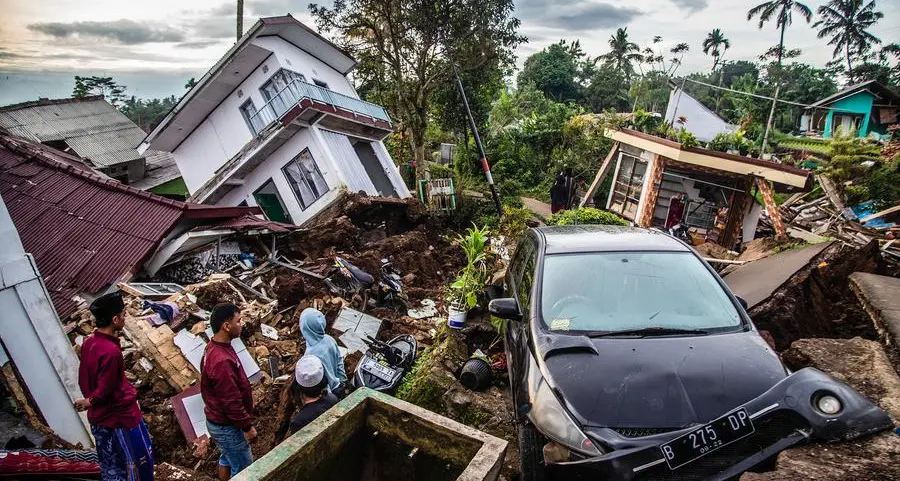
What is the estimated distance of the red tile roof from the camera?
7668 mm

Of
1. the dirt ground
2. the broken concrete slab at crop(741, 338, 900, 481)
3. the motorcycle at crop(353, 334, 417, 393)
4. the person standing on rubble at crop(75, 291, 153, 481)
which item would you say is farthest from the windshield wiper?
the person standing on rubble at crop(75, 291, 153, 481)

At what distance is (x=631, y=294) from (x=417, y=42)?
1650cm

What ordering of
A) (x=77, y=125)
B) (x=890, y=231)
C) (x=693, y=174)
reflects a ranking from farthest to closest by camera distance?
(x=77, y=125)
(x=693, y=174)
(x=890, y=231)

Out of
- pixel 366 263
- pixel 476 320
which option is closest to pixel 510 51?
pixel 366 263

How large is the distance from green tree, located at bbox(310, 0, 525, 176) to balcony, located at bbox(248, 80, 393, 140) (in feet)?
5.03

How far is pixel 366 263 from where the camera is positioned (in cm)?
984

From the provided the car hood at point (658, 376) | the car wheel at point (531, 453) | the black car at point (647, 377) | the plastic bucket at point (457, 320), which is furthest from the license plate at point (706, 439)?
the plastic bucket at point (457, 320)

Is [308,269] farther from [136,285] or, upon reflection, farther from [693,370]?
[693,370]

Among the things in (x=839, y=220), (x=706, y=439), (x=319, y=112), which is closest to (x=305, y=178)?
(x=319, y=112)

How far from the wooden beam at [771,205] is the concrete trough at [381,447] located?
10.8m

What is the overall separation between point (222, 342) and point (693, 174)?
14.4 m

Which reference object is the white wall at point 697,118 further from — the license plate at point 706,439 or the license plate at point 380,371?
the license plate at point 706,439

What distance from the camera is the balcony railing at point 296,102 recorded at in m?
14.5

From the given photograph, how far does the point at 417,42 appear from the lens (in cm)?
1797
